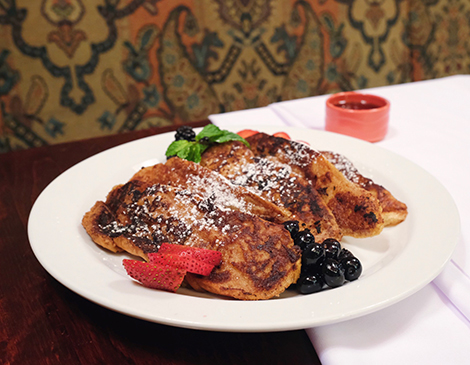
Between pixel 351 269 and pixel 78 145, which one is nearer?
pixel 351 269

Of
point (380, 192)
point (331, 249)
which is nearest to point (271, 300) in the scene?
point (331, 249)

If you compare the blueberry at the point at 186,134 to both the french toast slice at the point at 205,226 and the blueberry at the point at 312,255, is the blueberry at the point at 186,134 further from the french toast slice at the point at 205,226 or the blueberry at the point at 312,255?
the blueberry at the point at 312,255

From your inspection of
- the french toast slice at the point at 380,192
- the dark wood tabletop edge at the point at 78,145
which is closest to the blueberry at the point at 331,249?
the french toast slice at the point at 380,192

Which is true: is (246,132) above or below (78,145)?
above

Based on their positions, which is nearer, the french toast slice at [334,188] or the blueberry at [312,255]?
the blueberry at [312,255]

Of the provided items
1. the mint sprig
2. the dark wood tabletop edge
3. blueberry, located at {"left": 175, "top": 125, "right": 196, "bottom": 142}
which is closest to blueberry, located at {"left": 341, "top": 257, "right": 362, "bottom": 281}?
the mint sprig

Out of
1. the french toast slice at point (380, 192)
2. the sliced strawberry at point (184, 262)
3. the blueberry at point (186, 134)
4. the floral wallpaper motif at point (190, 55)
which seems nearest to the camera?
the sliced strawberry at point (184, 262)

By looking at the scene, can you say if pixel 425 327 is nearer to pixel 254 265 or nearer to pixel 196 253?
pixel 254 265

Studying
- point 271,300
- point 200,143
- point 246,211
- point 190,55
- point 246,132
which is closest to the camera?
point 271,300

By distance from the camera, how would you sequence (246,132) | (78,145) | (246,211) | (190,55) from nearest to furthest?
(246,211) → (246,132) → (78,145) → (190,55)
